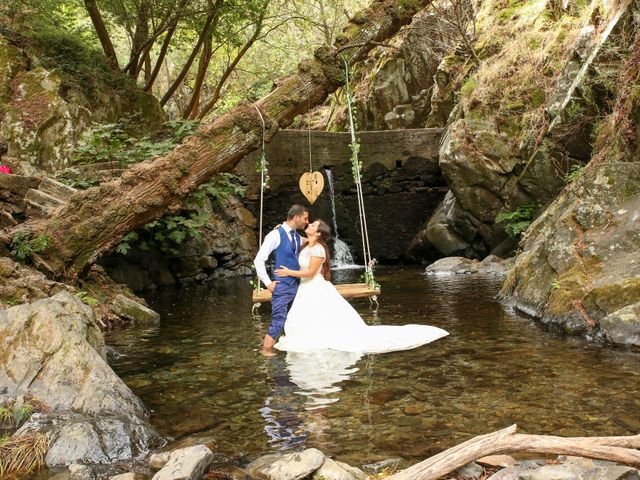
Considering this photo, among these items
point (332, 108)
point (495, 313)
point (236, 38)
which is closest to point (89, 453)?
point (495, 313)

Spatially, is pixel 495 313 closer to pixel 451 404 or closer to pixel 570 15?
pixel 451 404

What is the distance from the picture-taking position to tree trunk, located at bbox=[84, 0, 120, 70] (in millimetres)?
16891

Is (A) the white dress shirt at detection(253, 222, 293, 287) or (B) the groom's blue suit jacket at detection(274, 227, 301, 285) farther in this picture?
(B) the groom's blue suit jacket at detection(274, 227, 301, 285)

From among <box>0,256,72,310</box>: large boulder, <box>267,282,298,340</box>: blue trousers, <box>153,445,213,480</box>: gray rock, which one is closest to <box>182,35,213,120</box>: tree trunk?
<box>0,256,72,310</box>: large boulder

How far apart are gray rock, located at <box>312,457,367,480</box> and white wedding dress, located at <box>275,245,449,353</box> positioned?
348 cm

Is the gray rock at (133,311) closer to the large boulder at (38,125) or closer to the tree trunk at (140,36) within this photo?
the large boulder at (38,125)

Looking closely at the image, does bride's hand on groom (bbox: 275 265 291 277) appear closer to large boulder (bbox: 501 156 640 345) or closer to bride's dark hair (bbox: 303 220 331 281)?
bride's dark hair (bbox: 303 220 331 281)

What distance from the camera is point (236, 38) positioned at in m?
19.6

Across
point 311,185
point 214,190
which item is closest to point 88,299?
point 311,185

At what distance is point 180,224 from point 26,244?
5.65 meters

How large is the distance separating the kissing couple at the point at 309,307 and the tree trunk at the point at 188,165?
268cm

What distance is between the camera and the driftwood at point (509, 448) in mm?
3293

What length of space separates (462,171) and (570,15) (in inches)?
186

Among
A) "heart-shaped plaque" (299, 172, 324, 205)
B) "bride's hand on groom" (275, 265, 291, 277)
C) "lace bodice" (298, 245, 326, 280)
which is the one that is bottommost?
"bride's hand on groom" (275, 265, 291, 277)
